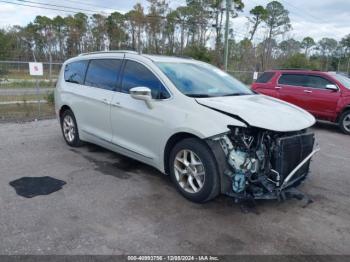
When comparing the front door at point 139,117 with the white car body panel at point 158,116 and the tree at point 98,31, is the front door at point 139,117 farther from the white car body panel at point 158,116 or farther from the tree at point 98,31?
the tree at point 98,31

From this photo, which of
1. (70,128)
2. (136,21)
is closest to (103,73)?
(70,128)

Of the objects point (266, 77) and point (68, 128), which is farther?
point (266, 77)

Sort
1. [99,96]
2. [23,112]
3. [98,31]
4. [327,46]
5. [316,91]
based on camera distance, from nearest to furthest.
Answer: [99,96] < [316,91] < [23,112] < [98,31] < [327,46]

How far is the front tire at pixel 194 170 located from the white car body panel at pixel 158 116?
17 centimetres

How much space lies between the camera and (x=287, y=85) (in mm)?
9938

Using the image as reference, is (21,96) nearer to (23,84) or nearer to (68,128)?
(23,84)

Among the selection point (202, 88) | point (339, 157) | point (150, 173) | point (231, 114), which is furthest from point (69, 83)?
point (339, 157)

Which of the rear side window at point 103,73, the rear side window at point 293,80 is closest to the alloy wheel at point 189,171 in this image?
the rear side window at point 103,73

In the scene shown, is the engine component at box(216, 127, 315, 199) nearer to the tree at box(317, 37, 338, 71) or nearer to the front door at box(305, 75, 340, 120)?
the front door at box(305, 75, 340, 120)

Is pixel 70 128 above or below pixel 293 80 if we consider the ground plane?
below

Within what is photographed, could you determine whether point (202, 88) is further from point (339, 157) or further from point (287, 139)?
point (339, 157)

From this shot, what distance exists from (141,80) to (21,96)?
32.2 feet

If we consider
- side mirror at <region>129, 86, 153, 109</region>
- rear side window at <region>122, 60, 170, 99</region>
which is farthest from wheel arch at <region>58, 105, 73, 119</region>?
side mirror at <region>129, 86, 153, 109</region>

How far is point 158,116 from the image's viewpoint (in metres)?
4.15
